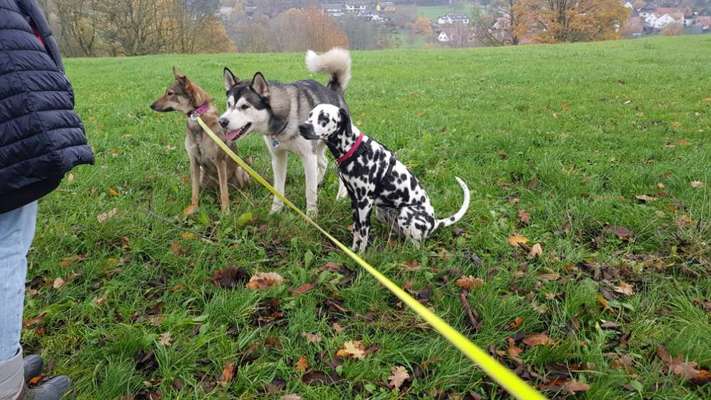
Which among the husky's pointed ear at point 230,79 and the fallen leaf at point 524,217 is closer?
the fallen leaf at point 524,217

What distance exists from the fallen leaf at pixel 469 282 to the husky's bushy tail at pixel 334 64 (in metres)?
2.78

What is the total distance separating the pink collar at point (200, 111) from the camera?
176 inches

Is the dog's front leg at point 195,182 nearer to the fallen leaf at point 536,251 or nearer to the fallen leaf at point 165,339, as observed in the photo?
the fallen leaf at point 165,339

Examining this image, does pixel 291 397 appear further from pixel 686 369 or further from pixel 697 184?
pixel 697 184

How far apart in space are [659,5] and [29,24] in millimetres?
91408

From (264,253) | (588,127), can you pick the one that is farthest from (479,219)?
(588,127)

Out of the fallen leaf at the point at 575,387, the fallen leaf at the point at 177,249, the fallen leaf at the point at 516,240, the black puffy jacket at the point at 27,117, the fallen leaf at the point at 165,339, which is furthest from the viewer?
the fallen leaf at the point at 516,240

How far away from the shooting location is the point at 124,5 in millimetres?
31922

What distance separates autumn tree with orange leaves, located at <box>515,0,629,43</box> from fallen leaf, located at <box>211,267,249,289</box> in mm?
46391

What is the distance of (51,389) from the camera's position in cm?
222

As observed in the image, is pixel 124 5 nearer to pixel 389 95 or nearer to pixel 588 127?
pixel 389 95

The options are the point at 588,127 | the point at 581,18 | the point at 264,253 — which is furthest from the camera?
the point at 581,18

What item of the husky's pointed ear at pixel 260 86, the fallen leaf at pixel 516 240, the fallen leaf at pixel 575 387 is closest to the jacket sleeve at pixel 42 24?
the husky's pointed ear at pixel 260 86

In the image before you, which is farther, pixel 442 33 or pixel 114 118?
pixel 442 33
